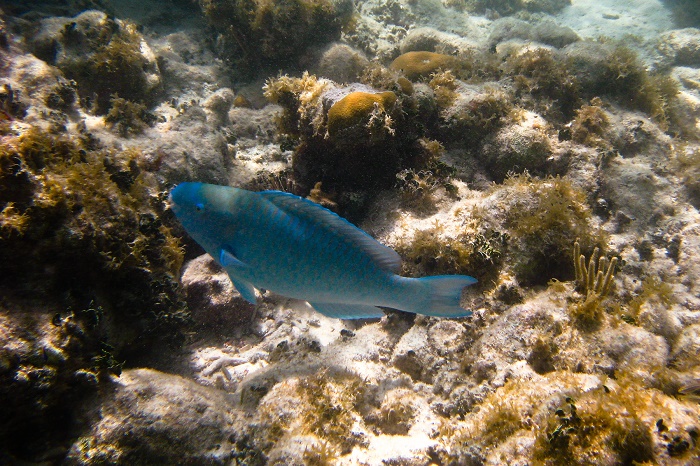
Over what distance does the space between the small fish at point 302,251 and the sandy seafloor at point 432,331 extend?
1216 mm

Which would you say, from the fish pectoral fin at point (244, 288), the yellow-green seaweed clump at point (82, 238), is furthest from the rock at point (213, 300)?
the fish pectoral fin at point (244, 288)

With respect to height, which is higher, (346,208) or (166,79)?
(166,79)

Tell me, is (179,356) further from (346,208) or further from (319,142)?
(319,142)

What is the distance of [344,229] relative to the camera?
2328 millimetres

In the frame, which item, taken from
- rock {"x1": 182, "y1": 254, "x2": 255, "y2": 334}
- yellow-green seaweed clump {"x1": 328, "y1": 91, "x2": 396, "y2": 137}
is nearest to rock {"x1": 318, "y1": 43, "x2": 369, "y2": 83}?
yellow-green seaweed clump {"x1": 328, "y1": 91, "x2": 396, "y2": 137}

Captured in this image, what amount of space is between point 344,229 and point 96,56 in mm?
7785

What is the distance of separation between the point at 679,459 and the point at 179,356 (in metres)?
4.56

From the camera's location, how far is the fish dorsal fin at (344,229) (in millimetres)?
2326

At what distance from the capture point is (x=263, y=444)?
2.81m

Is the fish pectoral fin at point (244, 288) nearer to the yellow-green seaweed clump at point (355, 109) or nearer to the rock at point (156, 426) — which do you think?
the rock at point (156, 426)

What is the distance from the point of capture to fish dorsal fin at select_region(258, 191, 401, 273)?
91.6 inches

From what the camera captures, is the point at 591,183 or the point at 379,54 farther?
the point at 379,54

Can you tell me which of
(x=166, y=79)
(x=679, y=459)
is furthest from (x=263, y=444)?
(x=166, y=79)

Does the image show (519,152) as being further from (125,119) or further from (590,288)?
(125,119)
